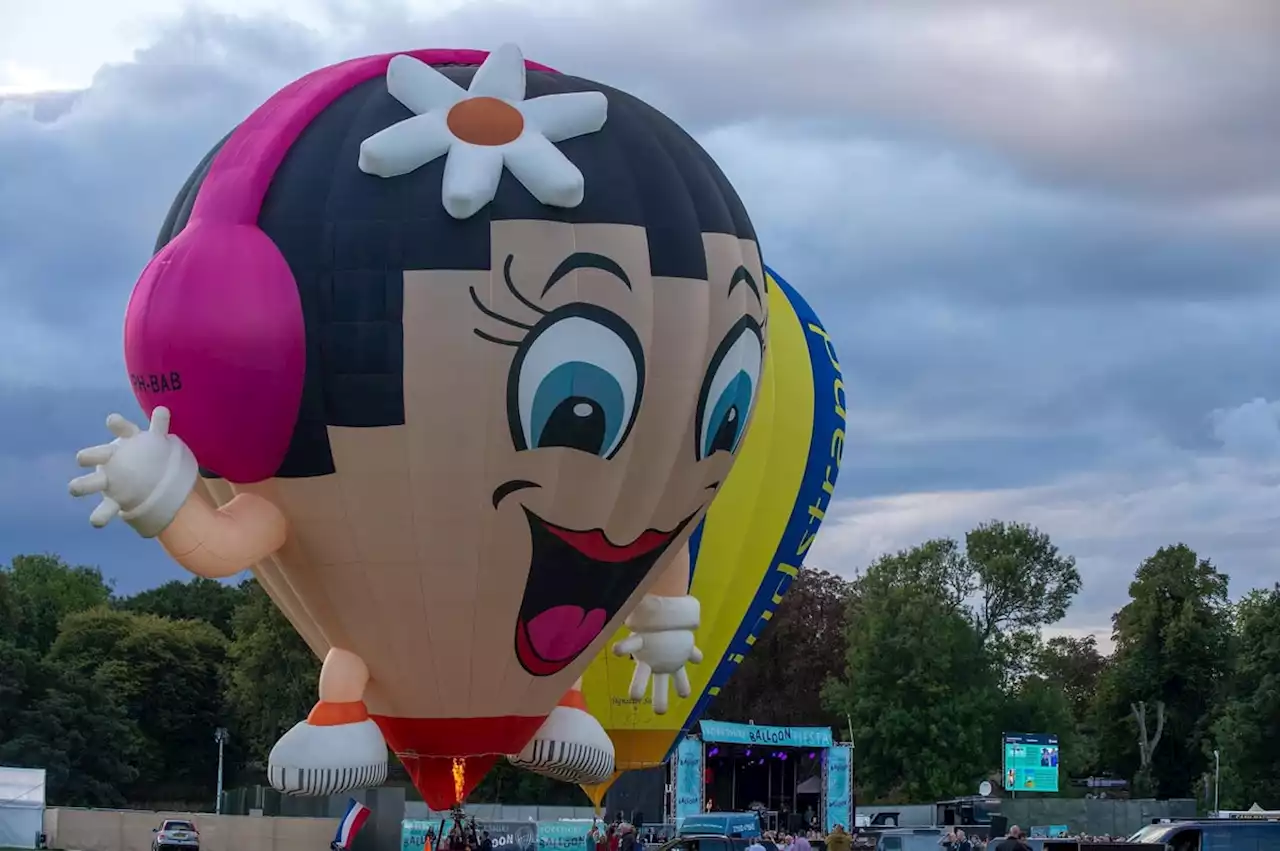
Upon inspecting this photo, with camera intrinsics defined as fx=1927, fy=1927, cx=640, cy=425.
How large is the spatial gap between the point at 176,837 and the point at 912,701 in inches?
877

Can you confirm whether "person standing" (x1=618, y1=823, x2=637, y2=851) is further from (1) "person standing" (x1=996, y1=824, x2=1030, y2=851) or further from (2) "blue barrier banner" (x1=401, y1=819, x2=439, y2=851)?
(1) "person standing" (x1=996, y1=824, x2=1030, y2=851)

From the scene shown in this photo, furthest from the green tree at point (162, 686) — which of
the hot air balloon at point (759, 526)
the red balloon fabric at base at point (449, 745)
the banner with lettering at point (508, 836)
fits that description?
the red balloon fabric at base at point (449, 745)

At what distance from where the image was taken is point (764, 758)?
3569 cm

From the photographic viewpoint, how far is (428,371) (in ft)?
41.4

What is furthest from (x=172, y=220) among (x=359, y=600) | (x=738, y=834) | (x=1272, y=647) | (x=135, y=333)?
(x=1272, y=647)

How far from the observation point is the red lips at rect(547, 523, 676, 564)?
44.1 ft

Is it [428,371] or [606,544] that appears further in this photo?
[606,544]

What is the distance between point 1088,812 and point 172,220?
2637cm

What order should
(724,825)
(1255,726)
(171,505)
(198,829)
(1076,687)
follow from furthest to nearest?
(1076,687)
(1255,726)
(198,829)
(724,825)
(171,505)

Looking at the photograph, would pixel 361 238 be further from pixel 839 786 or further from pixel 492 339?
pixel 839 786

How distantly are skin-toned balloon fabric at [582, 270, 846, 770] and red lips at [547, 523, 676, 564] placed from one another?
6.76 metres

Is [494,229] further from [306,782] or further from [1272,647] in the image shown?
[1272,647]

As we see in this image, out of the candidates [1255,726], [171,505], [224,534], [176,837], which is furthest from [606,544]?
[1255,726]

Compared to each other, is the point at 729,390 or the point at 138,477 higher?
the point at 729,390
